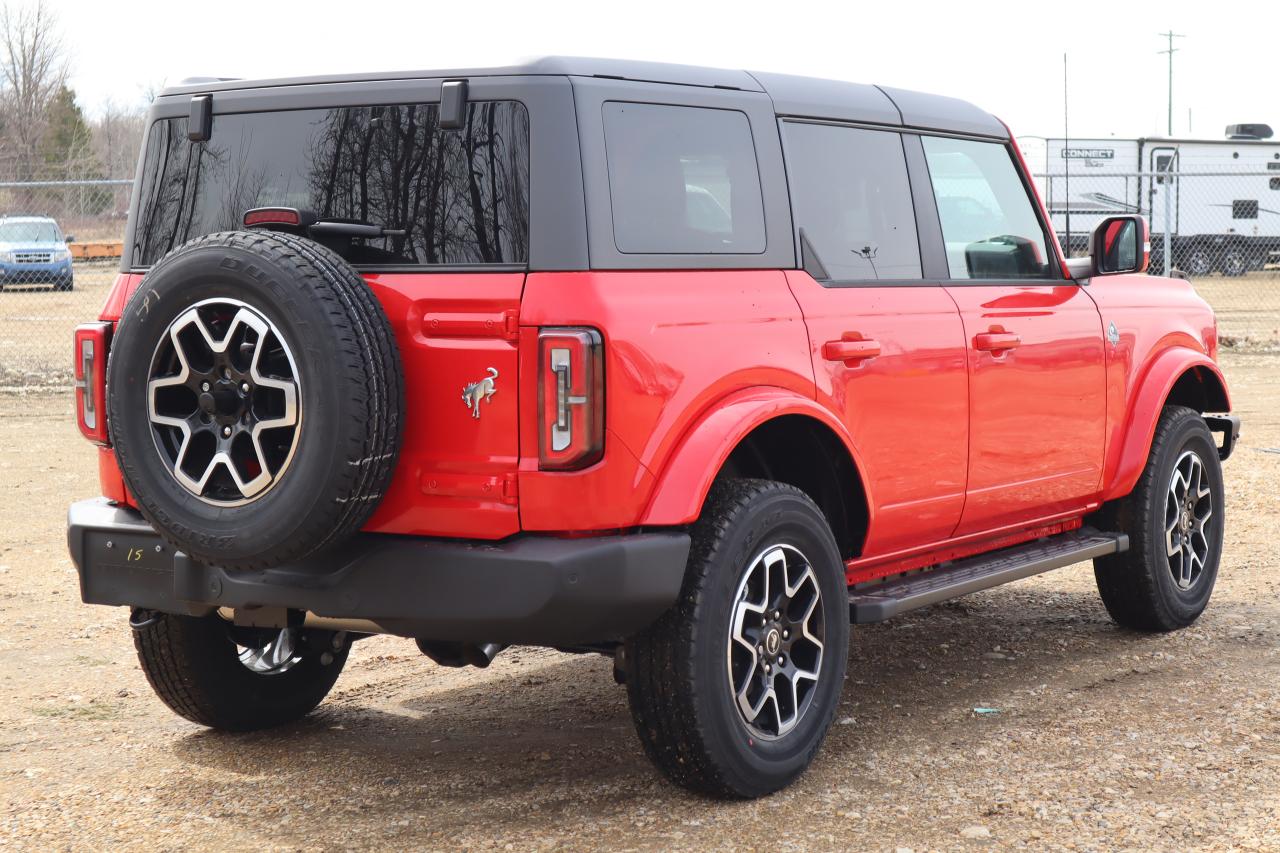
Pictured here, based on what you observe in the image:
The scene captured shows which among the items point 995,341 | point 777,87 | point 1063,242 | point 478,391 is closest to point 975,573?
point 995,341

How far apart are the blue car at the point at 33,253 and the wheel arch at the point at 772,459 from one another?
79.0 feet

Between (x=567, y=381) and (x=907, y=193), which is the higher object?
(x=907, y=193)

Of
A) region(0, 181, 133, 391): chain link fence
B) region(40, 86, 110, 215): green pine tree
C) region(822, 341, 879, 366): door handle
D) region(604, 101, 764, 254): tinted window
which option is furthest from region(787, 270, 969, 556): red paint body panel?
region(40, 86, 110, 215): green pine tree

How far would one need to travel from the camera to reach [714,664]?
414 centimetres

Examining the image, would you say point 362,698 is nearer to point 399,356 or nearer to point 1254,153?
point 399,356

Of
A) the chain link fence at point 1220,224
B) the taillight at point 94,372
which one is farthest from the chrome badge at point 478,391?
the chain link fence at point 1220,224

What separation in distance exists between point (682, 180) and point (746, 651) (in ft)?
4.38

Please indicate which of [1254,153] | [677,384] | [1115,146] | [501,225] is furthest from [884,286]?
[1254,153]

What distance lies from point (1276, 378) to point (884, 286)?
12654 millimetres

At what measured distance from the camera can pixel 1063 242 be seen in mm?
19219

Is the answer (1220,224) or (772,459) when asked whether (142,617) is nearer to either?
(772,459)

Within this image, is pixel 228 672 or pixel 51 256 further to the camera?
pixel 51 256

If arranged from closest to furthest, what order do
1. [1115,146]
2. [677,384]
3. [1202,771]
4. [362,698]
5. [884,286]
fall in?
1. [677,384]
2. [1202,771]
3. [884,286]
4. [362,698]
5. [1115,146]

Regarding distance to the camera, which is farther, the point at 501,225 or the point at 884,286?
the point at 884,286
